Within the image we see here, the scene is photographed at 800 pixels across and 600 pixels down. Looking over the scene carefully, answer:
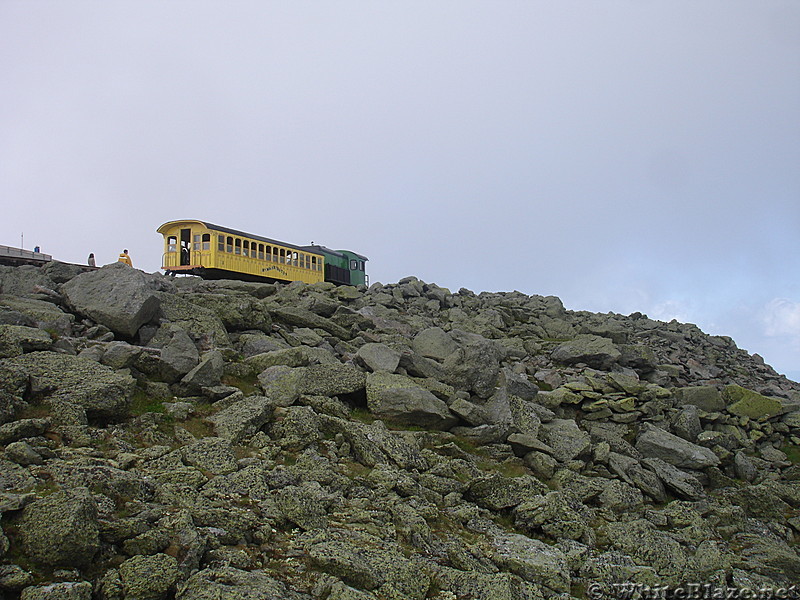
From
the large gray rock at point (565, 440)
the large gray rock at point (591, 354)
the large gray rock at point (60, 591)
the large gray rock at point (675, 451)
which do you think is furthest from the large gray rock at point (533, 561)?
the large gray rock at point (591, 354)

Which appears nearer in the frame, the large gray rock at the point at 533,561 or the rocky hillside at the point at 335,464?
the rocky hillside at the point at 335,464

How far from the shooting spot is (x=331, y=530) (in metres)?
8.43

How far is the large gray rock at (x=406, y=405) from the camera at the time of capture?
14344 millimetres

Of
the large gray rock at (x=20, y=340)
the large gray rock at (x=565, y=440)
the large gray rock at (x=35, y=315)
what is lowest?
the large gray rock at (x=565, y=440)

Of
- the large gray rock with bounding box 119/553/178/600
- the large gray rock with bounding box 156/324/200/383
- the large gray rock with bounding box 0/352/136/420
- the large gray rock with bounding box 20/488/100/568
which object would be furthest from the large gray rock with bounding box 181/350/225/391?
the large gray rock with bounding box 119/553/178/600

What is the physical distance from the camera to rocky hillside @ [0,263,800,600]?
7004 millimetres

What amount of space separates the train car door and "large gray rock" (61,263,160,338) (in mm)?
16697

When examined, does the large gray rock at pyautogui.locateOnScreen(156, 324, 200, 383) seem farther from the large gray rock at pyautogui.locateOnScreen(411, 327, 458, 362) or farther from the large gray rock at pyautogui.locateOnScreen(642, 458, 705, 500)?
the large gray rock at pyautogui.locateOnScreen(642, 458, 705, 500)

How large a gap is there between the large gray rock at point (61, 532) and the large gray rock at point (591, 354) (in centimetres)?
2129

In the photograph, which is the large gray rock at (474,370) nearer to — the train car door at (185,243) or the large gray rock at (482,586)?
the large gray rock at (482,586)

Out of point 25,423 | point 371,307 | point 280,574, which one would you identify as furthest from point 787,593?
point 371,307

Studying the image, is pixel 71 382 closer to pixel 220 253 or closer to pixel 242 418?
pixel 242 418

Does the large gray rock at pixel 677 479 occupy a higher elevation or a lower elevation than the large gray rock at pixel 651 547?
higher

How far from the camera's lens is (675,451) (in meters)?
17.2
